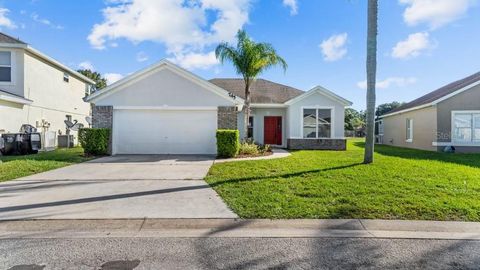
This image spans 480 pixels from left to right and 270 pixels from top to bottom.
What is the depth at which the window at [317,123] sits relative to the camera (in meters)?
19.3

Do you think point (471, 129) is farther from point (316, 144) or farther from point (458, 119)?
point (316, 144)

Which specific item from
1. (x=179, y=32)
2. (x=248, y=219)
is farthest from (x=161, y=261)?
(x=179, y=32)

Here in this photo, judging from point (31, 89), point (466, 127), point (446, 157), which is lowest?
point (446, 157)

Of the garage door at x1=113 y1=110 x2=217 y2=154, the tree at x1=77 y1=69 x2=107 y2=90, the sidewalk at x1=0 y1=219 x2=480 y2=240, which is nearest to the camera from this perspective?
the sidewalk at x1=0 y1=219 x2=480 y2=240

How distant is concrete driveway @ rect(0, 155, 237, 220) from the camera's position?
589 centimetres

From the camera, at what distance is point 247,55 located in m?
16.2

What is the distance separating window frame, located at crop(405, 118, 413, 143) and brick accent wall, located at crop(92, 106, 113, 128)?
19.4m

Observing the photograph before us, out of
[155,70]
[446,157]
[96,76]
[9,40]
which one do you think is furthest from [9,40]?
[96,76]

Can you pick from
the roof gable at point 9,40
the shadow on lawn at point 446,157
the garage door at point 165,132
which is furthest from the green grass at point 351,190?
the roof gable at point 9,40

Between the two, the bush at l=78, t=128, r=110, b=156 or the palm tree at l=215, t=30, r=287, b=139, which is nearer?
the bush at l=78, t=128, r=110, b=156

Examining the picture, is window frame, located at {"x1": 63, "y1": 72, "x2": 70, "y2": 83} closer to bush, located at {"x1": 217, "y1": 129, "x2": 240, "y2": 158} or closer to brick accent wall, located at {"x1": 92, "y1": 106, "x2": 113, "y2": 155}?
brick accent wall, located at {"x1": 92, "y1": 106, "x2": 113, "y2": 155}

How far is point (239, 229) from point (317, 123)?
49.9 ft

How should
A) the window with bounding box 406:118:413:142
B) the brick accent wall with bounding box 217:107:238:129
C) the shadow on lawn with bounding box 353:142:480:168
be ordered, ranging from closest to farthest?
1. the shadow on lawn with bounding box 353:142:480:168
2. the brick accent wall with bounding box 217:107:238:129
3. the window with bounding box 406:118:413:142

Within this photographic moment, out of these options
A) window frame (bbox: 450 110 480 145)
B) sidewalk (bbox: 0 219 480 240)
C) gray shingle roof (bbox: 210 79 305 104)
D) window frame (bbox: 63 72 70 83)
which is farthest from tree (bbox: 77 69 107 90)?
sidewalk (bbox: 0 219 480 240)
